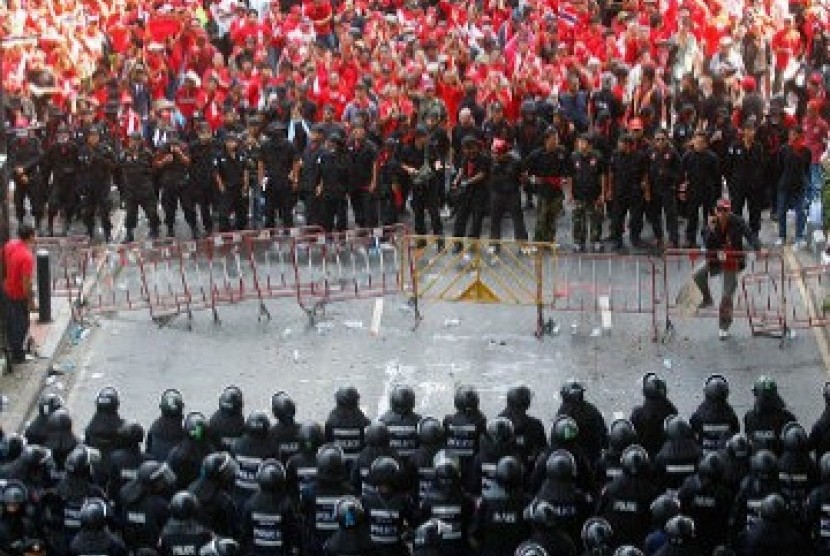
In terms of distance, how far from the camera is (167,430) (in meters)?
20.0

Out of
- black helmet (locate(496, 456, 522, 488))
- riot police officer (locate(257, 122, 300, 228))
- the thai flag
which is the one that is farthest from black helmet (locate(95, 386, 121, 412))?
the thai flag

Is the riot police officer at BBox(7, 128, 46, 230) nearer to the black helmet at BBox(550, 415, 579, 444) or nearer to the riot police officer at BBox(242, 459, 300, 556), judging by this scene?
the black helmet at BBox(550, 415, 579, 444)

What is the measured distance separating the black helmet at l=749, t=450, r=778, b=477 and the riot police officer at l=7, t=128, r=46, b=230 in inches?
609

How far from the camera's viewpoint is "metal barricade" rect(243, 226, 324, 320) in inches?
1101

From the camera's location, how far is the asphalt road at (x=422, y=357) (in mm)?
24781

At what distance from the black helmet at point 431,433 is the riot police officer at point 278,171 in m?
11.5

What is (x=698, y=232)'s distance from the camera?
30594 mm

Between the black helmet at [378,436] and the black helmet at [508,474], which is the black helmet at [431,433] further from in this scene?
the black helmet at [508,474]

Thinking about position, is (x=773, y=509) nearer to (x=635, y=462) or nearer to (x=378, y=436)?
(x=635, y=462)

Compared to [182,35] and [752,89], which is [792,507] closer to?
[752,89]

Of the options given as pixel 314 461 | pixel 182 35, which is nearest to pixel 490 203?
pixel 182 35

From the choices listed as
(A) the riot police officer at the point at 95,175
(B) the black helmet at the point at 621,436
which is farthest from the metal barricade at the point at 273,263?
(B) the black helmet at the point at 621,436

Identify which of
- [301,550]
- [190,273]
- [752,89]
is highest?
[752,89]

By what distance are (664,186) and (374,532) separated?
12931mm
